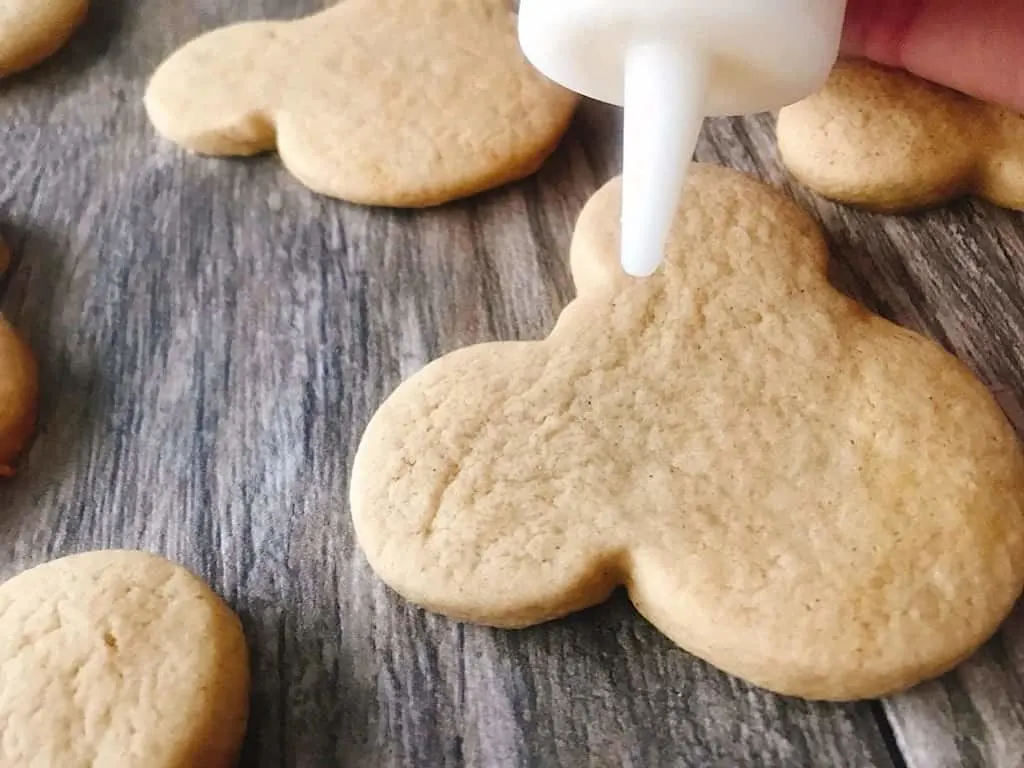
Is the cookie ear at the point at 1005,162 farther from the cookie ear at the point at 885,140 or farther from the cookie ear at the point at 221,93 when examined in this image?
the cookie ear at the point at 221,93

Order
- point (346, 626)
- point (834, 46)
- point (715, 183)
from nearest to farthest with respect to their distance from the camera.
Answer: point (834, 46)
point (346, 626)
point (715, 183)

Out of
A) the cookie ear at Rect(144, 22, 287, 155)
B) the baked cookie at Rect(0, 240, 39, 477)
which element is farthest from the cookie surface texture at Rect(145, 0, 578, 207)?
the baked cookie at Rect(0, 240, 39, 477)

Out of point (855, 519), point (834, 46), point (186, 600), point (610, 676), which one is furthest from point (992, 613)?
point (186, 600)

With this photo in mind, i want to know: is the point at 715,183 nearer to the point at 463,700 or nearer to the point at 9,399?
the point at 463,700

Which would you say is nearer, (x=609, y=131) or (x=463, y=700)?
(x=463, y=700)

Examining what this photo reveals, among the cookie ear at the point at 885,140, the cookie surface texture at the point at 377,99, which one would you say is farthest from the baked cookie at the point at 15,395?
the cookie ear at the point at 885,140

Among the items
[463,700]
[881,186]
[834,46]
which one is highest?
[834,46]
